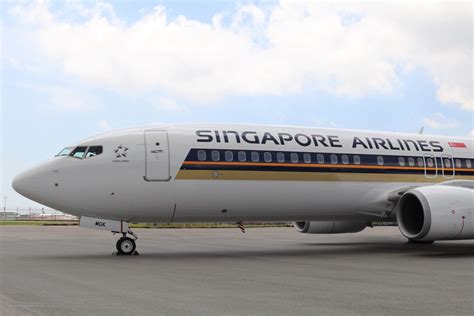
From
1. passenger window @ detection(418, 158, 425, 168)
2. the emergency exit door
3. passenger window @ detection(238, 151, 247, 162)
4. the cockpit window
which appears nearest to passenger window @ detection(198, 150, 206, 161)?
Answer: the emergency exit door

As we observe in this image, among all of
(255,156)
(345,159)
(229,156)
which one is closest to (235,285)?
(229,156)

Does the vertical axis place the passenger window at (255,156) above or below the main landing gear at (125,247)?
above

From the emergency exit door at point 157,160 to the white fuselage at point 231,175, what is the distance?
0.09 feet

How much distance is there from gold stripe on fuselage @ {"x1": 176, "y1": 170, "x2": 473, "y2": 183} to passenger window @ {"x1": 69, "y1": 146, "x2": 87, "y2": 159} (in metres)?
2.66

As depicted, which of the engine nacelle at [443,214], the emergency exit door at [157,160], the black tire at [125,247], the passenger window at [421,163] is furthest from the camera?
the passenger window at [421,163]

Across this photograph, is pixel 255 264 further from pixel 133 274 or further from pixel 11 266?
pixel 11 266

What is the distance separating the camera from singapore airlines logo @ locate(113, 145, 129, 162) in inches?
638

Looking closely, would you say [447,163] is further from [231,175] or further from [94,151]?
[94,151]

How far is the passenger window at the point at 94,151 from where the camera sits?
1619cm

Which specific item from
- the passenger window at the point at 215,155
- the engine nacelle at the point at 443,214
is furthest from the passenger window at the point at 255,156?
the engine nacelle at the point at 443,214

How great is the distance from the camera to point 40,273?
11961mm

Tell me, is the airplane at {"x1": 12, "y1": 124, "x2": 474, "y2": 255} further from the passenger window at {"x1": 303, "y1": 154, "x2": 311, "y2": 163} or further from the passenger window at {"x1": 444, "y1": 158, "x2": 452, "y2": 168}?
→ the passenger window at {"x1": 444, "y1": 158, "x2": 452, "y2": 168}

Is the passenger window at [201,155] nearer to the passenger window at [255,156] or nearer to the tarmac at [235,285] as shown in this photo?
the passenger window at [255,156]

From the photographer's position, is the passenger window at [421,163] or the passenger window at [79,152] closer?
the passenger window at [79,152]
